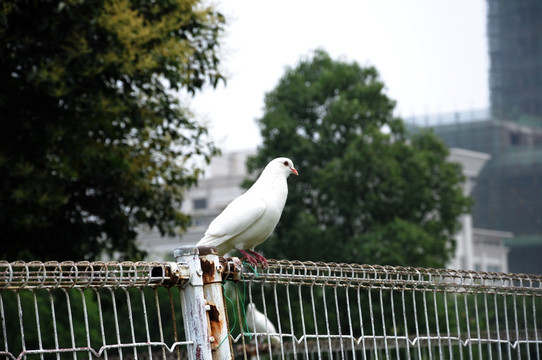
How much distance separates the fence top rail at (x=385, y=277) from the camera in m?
4.45

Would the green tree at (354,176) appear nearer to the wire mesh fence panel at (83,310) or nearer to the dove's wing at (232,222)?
the wire mesh fence panel at (83,310)

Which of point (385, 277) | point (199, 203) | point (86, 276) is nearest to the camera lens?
point (86, 276)

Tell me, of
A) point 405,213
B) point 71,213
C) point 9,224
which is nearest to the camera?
point 9,224

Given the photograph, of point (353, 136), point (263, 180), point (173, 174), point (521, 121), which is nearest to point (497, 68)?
point (521, 121)

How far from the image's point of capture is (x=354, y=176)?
28.3 m

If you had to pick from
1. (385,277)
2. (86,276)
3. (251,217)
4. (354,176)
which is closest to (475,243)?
(354,176)

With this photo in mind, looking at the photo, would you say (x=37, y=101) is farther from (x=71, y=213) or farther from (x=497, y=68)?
(x=497, y=68)

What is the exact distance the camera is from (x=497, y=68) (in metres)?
96.5

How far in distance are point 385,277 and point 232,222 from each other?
1236mm

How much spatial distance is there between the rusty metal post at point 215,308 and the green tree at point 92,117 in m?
6.71

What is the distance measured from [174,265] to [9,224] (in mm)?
7304

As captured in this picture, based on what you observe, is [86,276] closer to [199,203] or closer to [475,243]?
[199,203]

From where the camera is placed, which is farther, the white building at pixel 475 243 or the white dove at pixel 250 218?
the white building at pixel 475 243

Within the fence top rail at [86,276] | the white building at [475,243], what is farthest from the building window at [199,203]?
the fence top rail at [86,276]
